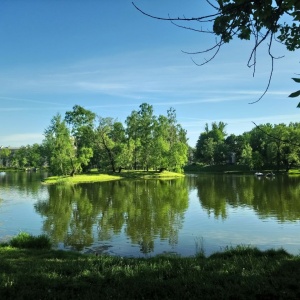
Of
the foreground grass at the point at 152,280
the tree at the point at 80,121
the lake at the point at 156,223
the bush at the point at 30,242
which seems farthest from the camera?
the tree at the point at 80,121

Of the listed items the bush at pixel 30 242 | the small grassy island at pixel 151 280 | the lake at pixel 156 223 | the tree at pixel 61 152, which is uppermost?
the tree at pixel 61 152

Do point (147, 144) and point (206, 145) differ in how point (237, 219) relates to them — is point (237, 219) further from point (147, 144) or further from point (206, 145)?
point (206, 145)

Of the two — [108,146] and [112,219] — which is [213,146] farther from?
[112,219]

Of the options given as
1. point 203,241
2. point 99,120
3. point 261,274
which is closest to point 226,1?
point 261,274

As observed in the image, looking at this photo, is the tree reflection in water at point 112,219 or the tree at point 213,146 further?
the tree at point 213,146

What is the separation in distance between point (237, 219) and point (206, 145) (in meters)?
105

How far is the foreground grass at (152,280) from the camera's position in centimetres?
632

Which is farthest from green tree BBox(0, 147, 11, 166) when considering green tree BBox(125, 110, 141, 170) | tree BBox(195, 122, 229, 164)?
green tree BBox(125, 110, 141, 170)

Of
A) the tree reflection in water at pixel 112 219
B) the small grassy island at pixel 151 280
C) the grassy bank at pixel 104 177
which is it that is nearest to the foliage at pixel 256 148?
the grassy bank at pixel 104 177

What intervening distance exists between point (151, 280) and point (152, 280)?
0.02 meters

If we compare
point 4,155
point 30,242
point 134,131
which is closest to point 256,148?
point 134,131

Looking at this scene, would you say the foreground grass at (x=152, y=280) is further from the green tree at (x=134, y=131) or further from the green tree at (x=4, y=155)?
the green tree at (x=4, y=155)

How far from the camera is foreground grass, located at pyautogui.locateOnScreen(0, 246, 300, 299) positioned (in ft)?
20.7

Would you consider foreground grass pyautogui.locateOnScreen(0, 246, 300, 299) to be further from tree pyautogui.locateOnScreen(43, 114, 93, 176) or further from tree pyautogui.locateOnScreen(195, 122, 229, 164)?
tree pyautogui.locateOnScreen(195, 122, 229, 164)
